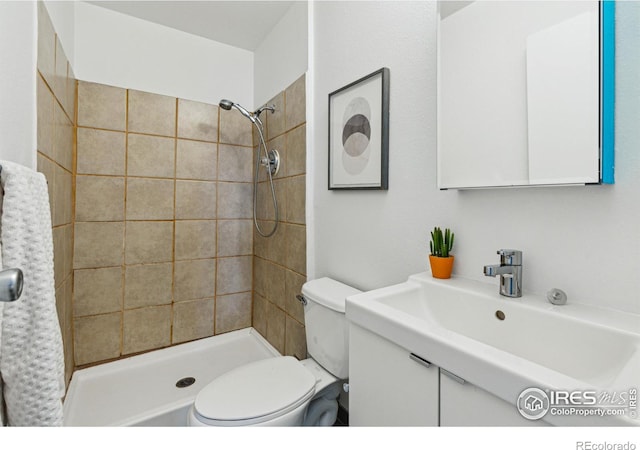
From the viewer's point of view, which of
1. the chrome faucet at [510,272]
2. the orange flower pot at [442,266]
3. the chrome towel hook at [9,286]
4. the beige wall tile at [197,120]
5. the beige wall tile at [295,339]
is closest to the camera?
the chrome towel hook at [9,286]

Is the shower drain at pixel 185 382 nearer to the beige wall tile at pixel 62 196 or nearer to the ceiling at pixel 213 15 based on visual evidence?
the beige wall tile at pixel 62 196

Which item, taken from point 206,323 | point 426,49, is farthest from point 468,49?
point 206,323

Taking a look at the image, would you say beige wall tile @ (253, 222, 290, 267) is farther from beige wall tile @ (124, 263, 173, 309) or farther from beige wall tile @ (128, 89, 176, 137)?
beige wall tile @ (128, 89, 176, 137)

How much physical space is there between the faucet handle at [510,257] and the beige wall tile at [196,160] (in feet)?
6.08

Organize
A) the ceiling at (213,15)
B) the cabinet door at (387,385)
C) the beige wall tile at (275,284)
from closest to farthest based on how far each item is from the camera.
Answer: the cabinet door at (387,385) → the ceiling at (213,15) → the beige wall tile at (275,284)

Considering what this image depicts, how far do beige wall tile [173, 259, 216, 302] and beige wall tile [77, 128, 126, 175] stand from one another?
69 centimetres

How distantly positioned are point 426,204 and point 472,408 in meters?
0.65

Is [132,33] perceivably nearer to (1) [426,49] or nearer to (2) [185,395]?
(1) [426,49]

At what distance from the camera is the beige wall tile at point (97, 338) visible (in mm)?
1774

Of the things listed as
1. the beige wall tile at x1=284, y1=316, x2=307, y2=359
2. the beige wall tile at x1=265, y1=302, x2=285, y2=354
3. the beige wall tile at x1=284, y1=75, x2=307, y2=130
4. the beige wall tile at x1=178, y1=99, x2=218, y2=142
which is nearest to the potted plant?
the beige wall tile at x1=284, y1=316, x2=307, y2=359

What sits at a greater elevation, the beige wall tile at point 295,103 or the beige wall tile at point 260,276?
the beige wall tile at point 295,103

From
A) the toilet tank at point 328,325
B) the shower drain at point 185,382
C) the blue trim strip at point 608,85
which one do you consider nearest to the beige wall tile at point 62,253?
the shower drain at point 185,382

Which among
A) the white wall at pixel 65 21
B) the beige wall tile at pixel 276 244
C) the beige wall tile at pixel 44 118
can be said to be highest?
the white wall at pixel 65 21

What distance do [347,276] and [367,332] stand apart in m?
0.64
